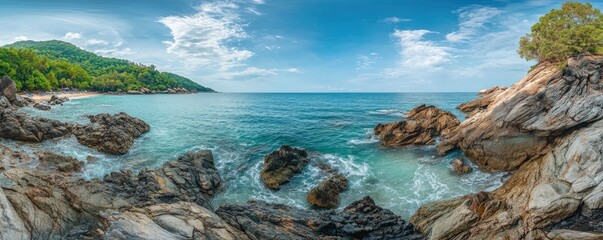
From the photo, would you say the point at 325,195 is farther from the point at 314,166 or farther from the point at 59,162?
the point at 59,162

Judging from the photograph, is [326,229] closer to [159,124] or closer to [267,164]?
[267,164]

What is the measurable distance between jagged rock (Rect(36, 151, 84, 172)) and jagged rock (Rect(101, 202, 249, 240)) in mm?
15034

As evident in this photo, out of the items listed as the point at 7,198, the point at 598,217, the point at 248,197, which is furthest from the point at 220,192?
the point at 598,217

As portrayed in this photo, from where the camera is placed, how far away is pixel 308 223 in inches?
589

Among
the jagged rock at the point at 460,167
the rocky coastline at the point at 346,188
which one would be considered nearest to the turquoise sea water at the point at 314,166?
the jagged rock at the point at 460,167

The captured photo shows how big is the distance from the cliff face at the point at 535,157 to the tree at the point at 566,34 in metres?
1.99

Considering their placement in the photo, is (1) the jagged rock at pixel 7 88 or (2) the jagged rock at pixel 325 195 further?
(1) the jagged rock at pixel 7 88

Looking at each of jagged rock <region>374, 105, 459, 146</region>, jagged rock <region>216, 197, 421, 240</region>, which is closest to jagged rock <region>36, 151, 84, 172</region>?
jagged rock <region>216, 197, 421, 240</region>

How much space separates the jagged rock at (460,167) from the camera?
24.8 metres

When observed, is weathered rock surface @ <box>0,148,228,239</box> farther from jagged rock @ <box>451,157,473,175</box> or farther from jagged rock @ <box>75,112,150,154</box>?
jagged rock @ <box>451,157,473,175</box>

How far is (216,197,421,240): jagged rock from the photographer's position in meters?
13.6

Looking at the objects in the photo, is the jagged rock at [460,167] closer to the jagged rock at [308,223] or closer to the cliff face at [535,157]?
the cliff face at [535,157]

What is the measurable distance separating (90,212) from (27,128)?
77.5ft

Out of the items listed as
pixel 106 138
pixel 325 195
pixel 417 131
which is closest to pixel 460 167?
pixel 417 131
